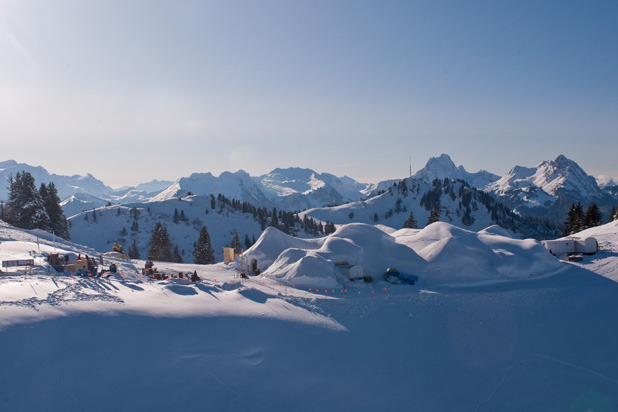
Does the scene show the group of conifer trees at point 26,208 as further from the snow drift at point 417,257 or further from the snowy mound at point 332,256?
the snow drift at point 417,257

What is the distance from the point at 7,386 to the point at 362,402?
16.2 m

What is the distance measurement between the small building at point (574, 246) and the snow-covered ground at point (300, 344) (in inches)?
465

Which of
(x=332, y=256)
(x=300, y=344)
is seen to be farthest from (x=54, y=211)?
(x=300, y=344)

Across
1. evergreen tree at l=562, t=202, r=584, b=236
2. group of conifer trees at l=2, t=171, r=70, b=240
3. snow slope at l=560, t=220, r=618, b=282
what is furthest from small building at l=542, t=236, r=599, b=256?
group of conifer trees at l=2, t=171, r=70, b=240

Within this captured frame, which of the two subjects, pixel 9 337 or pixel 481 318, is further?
pixel 481 318

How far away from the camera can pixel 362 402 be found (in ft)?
61.1

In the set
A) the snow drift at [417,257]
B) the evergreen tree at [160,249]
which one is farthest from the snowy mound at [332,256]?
the evergreen tree at [160,249]

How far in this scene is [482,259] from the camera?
42094 millimetres

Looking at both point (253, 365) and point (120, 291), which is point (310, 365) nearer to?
point (253, 365)

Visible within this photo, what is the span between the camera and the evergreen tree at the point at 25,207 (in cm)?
6544

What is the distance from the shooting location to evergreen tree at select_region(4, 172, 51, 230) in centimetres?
6544

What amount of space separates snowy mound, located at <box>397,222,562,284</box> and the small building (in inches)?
237

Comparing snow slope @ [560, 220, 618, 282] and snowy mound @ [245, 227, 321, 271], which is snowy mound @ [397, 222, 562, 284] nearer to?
snow slope @ [560, 220, 618, 282]

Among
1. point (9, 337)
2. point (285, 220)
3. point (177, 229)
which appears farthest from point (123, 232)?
point (9, 337)
